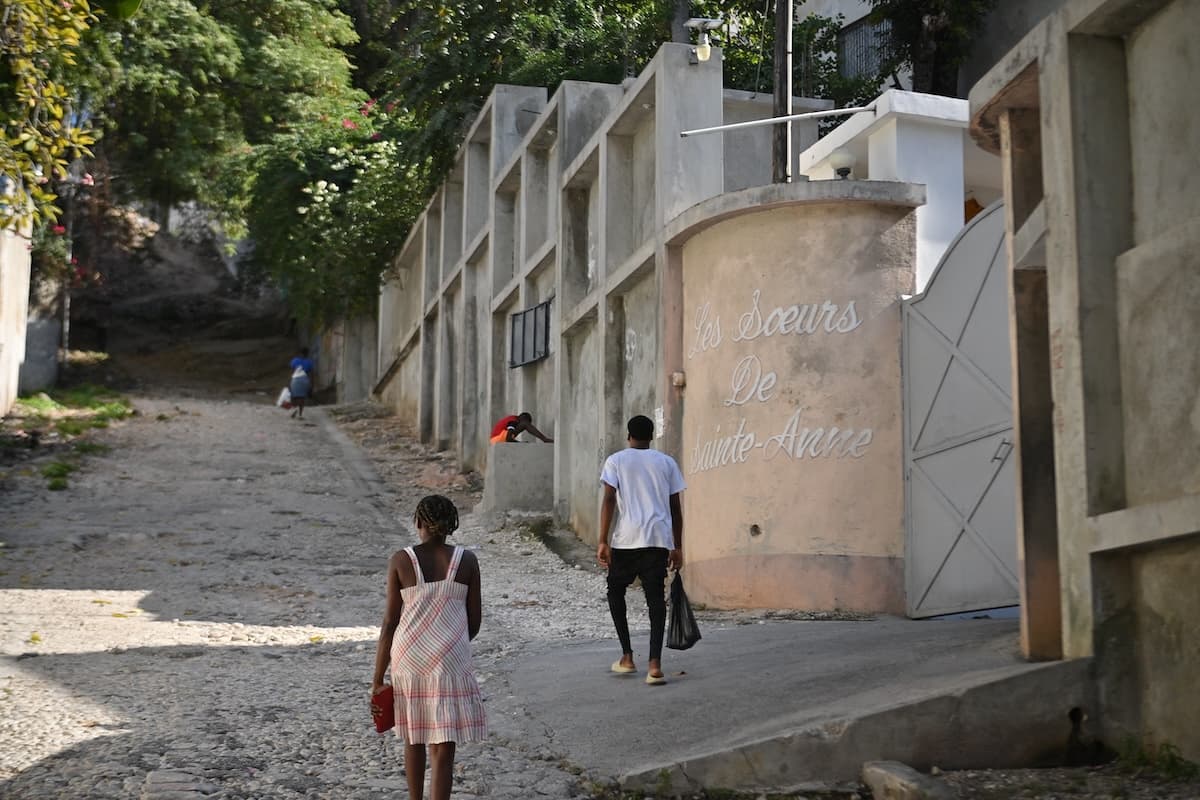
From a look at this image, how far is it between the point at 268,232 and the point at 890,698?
28.5m

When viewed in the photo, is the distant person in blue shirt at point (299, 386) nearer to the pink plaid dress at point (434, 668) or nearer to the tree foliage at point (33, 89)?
the tree foliage at point (33, 89)

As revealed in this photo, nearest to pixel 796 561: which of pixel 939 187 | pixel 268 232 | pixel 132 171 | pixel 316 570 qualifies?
pixel 939 187

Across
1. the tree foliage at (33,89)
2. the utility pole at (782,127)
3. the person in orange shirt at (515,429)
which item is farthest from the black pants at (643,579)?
the person in orange shirt at (515,429)

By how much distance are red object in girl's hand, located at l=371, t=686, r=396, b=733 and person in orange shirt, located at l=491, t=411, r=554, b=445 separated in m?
11.8

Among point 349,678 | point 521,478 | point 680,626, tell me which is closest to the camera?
point 680,626

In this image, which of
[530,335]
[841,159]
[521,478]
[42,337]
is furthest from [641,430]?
[42,337]

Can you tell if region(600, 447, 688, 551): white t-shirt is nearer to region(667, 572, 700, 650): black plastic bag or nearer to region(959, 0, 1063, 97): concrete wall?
region(667, 572, 700, 650): black plastic bag

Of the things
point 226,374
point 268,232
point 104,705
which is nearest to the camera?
point 104,705

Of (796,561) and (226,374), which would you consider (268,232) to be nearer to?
(226,374)

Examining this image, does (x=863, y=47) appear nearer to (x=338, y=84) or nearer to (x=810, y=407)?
(x=338, y=84)

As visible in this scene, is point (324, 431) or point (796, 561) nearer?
point (796, 561)

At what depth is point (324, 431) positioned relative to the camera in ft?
87.1

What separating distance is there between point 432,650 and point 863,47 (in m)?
23.0

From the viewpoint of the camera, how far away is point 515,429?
17734mm
